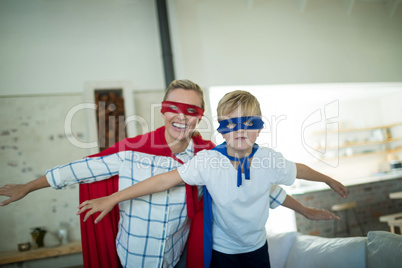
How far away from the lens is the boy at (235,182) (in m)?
1.45

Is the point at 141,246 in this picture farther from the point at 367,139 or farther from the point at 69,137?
the point at 367,139

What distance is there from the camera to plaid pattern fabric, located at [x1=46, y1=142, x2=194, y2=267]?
60.5 inches

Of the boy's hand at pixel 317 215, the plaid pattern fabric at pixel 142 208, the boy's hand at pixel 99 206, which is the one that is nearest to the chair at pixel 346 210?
the boy's hand at pixel 317 215

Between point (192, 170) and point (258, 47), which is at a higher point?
point (258, 47)

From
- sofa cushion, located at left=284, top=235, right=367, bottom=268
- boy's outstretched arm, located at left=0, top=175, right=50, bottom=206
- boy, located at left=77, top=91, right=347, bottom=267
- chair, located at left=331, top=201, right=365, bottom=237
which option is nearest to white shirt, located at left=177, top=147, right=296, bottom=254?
boy, located at left=77, top=91, right=347, bottom=267

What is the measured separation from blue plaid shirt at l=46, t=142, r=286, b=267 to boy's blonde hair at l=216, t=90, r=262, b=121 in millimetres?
374

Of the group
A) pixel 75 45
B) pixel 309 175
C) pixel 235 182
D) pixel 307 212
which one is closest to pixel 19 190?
pixel 235 182

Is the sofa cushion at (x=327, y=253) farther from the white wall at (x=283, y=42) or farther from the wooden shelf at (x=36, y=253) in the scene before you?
the white wall at (x=283, y=42)

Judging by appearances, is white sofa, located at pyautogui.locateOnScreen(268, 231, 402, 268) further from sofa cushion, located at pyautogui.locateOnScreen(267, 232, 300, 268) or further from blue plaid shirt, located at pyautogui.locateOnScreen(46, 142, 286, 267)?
blue plaid shirt, located at pyautogui.locateOnScreen(46, 142, 286, 267)

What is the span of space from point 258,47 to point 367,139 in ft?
16.0

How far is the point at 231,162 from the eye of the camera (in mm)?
1543

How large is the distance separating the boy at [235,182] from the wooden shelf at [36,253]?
6.69 ft

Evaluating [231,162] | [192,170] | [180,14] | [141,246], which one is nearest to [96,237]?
[141,246]

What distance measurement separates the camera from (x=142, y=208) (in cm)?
160
